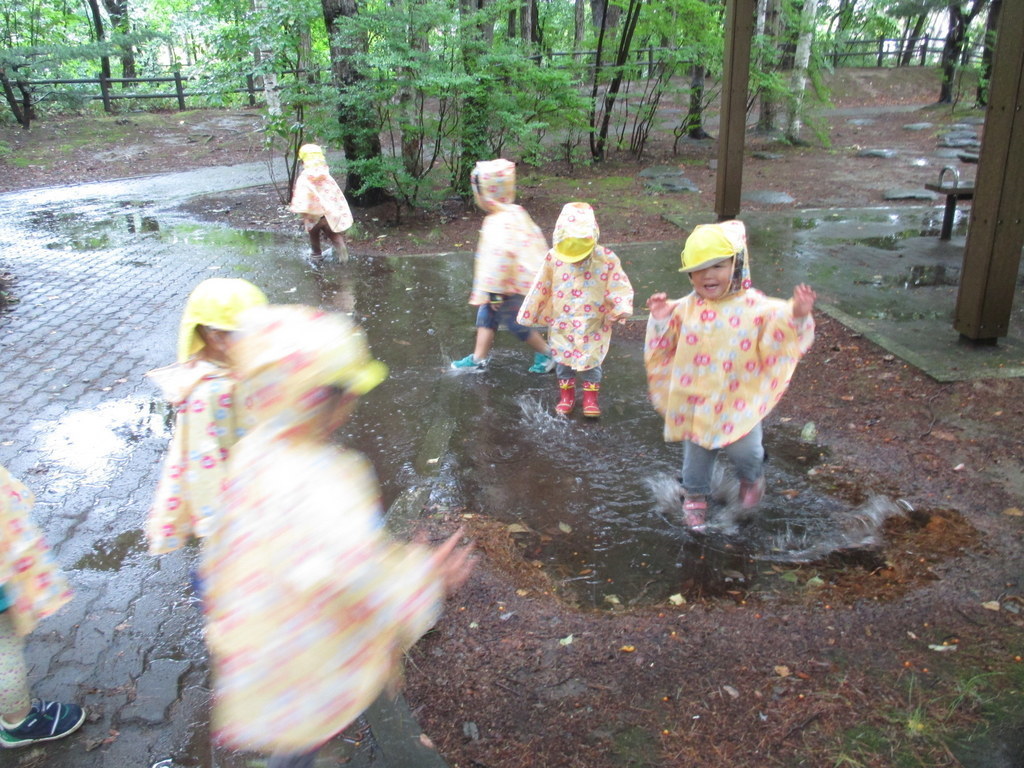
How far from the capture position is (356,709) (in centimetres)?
198

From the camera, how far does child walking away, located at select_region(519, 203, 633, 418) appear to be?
4969 millimetres

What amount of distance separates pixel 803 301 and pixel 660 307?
0.65 metres

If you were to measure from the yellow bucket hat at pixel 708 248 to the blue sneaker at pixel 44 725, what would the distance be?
2937 millimetres

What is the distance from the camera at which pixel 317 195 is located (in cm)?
917

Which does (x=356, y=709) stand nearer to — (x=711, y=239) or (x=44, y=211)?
(x=711, y=239)

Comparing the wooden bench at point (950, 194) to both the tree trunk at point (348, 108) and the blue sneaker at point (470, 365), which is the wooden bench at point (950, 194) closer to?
the blue sneaker at point (470, 365)

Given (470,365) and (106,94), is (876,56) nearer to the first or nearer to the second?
(106,94)

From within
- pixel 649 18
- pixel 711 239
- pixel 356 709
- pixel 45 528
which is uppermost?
pixel 649 18

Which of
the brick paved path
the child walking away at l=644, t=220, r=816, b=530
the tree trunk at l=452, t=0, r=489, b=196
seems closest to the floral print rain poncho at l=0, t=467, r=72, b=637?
the brick paved path

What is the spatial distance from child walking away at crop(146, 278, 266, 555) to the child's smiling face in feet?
6.23

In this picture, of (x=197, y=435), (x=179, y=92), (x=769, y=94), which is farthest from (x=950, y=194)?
(x=179, y=92)

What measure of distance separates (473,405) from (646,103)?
11.9 m

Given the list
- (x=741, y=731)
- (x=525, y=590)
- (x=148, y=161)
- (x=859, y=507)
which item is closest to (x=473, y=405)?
(x=525, y=590)

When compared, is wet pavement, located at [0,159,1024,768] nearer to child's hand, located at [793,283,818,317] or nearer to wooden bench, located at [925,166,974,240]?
wooden bench, located at [925,166,974,240]
